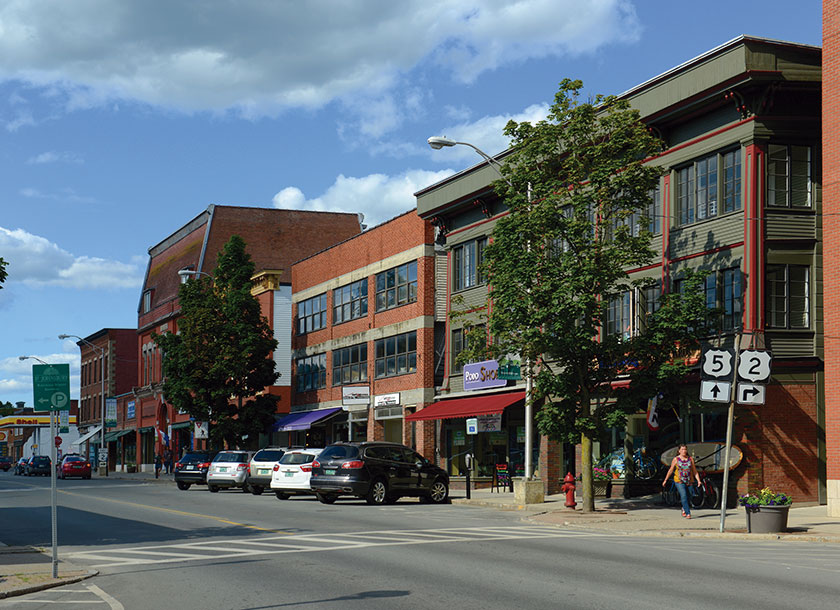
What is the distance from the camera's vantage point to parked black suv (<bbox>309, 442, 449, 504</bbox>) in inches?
1196

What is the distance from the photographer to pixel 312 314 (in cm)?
5784

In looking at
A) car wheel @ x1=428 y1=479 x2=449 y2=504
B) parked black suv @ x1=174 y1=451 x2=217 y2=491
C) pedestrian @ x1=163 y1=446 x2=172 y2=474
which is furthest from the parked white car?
pedestrian @ x1=163 y1=446 x2=172 y2=474

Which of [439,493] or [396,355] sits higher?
[396,355]

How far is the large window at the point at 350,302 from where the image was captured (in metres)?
51.6

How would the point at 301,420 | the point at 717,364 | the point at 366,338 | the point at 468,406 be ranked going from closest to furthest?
the point at 717,364 → the point at 468,406 → the point at 366,338 → the point at 301,420

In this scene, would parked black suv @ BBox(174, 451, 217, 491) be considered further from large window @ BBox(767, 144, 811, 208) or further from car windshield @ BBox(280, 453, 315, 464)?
large window @ BBox(767, 144, 811, 208)

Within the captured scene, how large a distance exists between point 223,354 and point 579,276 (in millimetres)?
32043

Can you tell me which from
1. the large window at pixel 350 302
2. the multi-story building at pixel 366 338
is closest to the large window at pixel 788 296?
the multi-story building at pixel 366 338

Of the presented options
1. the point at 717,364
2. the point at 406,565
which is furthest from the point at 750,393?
the point at 406,565

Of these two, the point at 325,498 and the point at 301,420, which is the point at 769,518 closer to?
the point at 325,498

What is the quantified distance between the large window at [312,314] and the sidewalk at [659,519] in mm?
25926

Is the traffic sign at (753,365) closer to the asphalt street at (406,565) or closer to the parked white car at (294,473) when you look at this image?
the asphalt street at (406,565)

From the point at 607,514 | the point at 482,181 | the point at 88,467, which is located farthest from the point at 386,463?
the point at 88,467

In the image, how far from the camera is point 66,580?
13.8 metres
